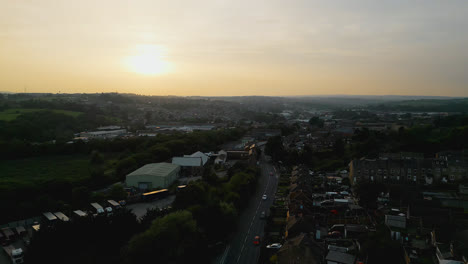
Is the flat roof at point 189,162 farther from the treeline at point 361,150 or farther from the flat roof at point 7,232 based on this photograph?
the flat roof at point 7,232

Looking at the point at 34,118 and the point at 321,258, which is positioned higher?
the point at 34,118

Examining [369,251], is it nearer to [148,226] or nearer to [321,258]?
[321,258]

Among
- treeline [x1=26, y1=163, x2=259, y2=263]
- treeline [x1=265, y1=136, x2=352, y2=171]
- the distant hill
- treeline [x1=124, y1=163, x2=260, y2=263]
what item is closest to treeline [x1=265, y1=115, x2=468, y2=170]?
treeline [x1=265, y1=136, x2=352, y2=171]

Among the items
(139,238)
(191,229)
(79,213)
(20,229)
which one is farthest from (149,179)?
(139,238)

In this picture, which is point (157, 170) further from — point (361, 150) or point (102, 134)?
point (102, 134)

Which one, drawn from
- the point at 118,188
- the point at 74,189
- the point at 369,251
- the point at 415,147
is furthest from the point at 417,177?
the point at 74,189
